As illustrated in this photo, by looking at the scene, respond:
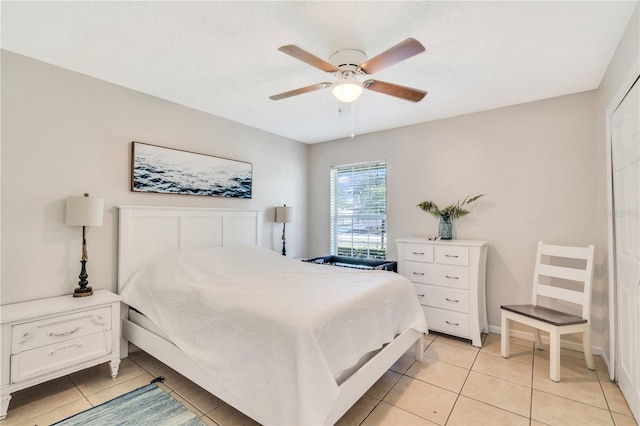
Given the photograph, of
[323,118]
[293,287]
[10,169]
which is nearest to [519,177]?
[323,118]

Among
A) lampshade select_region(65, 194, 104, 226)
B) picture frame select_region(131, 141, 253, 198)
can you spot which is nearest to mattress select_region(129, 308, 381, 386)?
lampshade select_region(65, 194, 104, 226)

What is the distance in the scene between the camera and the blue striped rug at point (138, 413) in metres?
1.87

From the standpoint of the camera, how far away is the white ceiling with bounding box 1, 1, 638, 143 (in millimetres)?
1743

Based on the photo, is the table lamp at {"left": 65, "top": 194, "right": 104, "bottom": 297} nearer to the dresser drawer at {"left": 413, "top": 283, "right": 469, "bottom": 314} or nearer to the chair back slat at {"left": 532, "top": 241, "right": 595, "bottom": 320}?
the dresser drawer at {"left": 413, "top": 283, "right": 469, "bottom": 314}

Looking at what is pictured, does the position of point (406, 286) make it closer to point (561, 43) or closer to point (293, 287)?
point (293, 287)

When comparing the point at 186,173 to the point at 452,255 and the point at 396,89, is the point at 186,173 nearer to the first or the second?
the point at 396,89

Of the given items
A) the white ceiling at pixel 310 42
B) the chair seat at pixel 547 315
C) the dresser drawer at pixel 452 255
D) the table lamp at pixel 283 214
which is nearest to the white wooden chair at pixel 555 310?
the chair seat at pixel 547 315

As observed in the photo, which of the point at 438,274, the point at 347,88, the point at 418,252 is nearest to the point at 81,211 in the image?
the point at 347,88

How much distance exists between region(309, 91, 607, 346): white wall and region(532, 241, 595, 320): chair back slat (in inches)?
9.2

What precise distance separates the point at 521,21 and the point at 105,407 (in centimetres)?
368

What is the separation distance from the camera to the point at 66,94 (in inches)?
97.4

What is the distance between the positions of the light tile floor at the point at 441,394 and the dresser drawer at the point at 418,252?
3.30 feet

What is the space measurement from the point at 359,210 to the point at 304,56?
2945 millimetres

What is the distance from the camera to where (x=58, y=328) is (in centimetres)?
212
